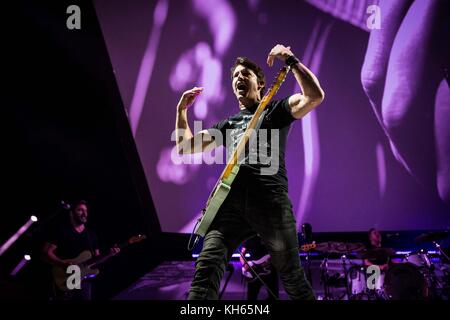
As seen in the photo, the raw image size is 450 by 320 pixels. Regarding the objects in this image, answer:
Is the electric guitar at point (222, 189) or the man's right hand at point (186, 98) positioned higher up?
the man's right hand at point (186, 98)

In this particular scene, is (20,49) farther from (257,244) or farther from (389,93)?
(389,93)

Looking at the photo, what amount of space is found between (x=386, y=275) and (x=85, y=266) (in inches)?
186

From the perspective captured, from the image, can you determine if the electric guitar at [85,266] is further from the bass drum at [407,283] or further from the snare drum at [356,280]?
the bass drum at [407,283]

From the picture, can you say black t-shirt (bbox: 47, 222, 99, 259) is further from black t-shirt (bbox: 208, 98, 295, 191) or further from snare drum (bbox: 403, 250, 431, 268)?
snare drum (bbox: 403, 250, 431, 268)

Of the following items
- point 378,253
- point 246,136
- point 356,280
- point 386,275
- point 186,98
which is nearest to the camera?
point 246,136

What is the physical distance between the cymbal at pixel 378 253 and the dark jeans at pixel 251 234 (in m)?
4.24

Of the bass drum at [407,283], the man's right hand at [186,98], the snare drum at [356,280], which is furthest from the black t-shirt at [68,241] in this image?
the bass drum at [407,283]

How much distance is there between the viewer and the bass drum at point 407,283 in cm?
492

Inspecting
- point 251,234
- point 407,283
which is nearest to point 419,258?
point 407,283

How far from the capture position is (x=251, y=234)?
6.55 ft

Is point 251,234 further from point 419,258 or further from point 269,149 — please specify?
point 419,258

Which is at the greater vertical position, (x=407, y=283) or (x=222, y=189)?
(x=222, y=189)
